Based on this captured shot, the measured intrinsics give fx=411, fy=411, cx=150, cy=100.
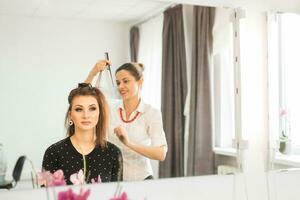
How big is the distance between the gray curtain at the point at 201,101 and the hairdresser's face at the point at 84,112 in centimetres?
35

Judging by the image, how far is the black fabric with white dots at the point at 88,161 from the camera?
1.26 metres

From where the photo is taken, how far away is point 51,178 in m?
1.25

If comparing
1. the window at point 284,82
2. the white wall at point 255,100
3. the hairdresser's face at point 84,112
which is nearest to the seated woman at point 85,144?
the hairdresser's face at point 84,112

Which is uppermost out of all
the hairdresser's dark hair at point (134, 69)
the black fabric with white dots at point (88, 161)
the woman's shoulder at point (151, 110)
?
the hairdresser's dark hair at point (134, 69)

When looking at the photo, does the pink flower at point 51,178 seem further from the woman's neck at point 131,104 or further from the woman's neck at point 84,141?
the woman's neck at point 131,104

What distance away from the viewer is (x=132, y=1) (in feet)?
4.44

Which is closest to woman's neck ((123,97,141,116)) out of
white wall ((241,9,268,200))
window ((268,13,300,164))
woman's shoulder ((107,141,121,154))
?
woman's shoulder ((107,141,121,154))

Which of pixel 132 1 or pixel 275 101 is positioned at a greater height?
pixel 132 1

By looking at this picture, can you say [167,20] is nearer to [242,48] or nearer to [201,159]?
[242,48]

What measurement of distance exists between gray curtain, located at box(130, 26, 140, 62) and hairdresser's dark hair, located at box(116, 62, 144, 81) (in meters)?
0.02

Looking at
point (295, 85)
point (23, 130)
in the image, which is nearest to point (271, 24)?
point (295, 85)

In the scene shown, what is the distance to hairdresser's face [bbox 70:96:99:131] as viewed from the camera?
1.28m

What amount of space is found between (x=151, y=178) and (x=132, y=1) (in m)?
0.59

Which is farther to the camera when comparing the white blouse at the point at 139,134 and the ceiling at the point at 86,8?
the white blouse at the point at 139,134
